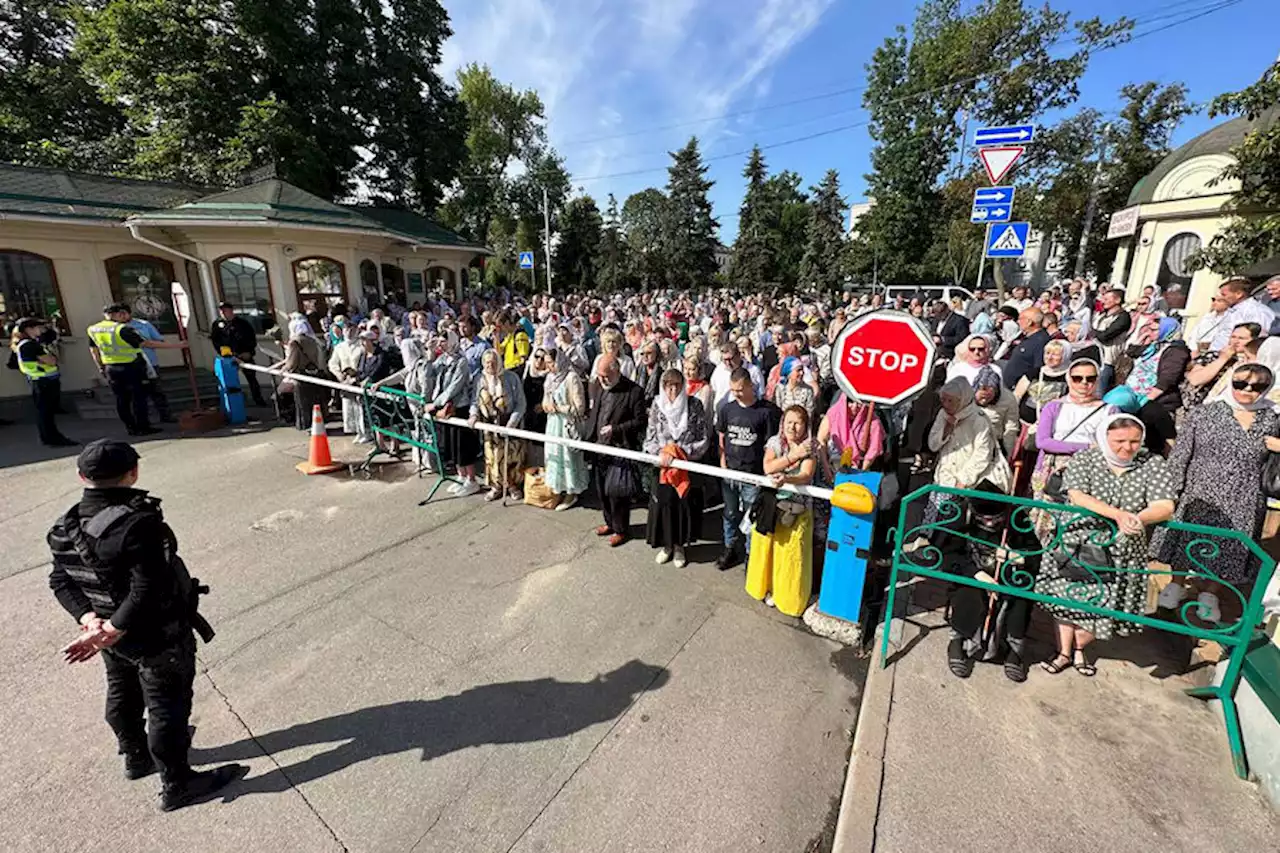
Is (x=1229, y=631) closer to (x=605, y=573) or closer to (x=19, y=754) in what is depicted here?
(x=605, y=573)

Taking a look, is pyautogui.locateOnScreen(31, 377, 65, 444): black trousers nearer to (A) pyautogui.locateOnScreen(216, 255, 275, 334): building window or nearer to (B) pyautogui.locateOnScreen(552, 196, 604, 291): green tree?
(A) pyautogui.locateOnScreen(216, 255, 275, 334): building window

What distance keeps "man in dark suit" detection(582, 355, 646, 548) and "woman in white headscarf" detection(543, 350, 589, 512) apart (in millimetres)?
332

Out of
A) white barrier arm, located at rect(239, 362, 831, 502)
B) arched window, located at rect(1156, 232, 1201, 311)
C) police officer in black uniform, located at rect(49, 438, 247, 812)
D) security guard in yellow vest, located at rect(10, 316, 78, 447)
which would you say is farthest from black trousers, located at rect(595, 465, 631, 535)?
arched window, located at rect(1156, 232, 1201, 311)

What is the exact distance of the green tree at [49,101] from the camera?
733 inches

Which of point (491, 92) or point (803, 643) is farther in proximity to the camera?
point (491, 92)

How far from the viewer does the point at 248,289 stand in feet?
38.8

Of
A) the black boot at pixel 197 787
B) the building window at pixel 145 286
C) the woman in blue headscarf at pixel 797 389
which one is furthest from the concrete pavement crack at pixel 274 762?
the building window at pixel 145 286

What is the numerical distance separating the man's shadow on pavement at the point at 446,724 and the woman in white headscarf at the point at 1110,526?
8.14 feet

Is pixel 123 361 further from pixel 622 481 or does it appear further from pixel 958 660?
pixel 958 660

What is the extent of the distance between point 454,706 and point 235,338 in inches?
381

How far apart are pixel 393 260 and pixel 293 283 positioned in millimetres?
6237

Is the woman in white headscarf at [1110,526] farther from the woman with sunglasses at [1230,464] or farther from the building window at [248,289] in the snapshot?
the building window at [248,289]

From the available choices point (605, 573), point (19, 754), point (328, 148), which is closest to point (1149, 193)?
point (605, 573)

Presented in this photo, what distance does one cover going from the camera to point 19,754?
2838 mm
